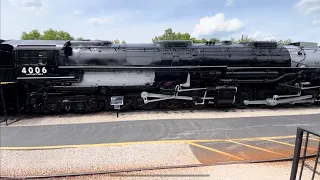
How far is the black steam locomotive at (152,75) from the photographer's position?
390 inches

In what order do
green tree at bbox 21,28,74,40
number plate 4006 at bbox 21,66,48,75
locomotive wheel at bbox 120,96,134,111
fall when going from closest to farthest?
number plate 4006 at bbox 21,66,48,75 < locomotive wheel at bbox 120,96,134,111 < green tree at bbox 21,28,74,40

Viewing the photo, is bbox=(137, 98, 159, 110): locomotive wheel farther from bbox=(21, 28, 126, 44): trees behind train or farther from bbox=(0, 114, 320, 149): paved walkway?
bbox=(21, 28, 126, 44): trees behind train

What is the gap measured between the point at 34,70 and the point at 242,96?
9524 millimetres

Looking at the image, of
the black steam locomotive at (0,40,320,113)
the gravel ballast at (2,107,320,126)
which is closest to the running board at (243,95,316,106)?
the black steam locomotive at (0,40,320,113)

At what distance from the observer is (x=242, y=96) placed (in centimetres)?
1143

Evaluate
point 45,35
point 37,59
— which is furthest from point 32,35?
point 37,59

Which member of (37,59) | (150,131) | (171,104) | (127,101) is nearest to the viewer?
(150,131)

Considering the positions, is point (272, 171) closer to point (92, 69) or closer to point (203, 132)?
point (203, 132)

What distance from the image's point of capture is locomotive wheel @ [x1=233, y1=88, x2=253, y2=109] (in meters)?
11.4

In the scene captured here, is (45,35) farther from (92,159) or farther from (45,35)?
(92,159)

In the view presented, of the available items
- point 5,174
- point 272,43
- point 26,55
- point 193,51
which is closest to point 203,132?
point 193,51

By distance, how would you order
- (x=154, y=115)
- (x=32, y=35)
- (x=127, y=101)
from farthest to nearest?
(x=32, y=35)
(x=127, y=101)
(x=154, y=115)

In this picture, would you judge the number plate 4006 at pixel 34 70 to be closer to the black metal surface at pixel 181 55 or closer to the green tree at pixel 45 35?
the black metal surface at pixel 181 55

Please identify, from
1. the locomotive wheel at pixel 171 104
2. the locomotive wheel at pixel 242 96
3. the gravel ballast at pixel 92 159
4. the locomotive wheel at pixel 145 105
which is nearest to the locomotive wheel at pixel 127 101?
the locomotive wheel at pixel 145 105
